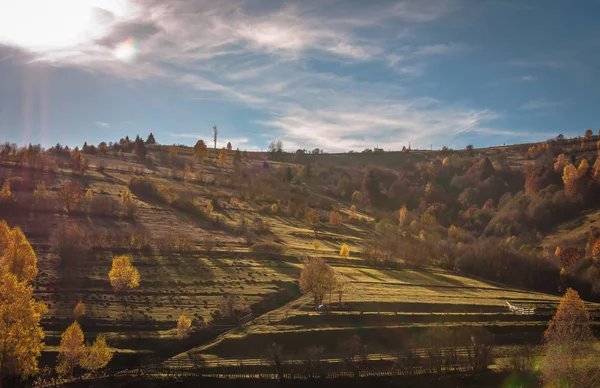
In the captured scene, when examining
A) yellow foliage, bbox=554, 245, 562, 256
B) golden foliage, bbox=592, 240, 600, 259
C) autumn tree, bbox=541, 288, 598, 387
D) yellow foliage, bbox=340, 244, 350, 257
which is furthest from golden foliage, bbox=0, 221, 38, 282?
golden foliage, bbox=592, 240, 600, 259

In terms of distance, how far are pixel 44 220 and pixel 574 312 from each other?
125832mm

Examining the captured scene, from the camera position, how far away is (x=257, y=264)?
112625mm

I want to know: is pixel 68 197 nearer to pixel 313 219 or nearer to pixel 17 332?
pixel 313 219

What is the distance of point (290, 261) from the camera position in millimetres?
119312

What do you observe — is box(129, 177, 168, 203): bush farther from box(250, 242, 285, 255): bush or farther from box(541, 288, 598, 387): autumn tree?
box(541, 288, 598, 387): autumn tree

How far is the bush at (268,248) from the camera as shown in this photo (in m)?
124

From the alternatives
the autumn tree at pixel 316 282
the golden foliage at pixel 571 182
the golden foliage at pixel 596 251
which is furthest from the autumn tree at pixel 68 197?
the golden foliage at pixel 571 182

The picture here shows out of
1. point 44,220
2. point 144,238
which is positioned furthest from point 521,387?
point 44,220

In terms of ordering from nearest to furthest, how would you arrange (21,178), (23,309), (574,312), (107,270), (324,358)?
(23,309) → (324,358) → (574,312) → (107,270) → (21,178)

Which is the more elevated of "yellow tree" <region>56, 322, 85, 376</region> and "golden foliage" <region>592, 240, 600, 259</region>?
"golden foliage" <region>592, 240, 600, 259</region>

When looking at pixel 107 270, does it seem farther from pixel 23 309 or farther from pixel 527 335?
pixel 527 335

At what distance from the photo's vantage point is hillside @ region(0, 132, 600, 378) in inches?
3049

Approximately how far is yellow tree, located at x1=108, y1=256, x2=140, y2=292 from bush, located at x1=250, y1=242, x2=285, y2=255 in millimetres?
39541

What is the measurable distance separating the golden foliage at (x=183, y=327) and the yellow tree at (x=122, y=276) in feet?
60.7
